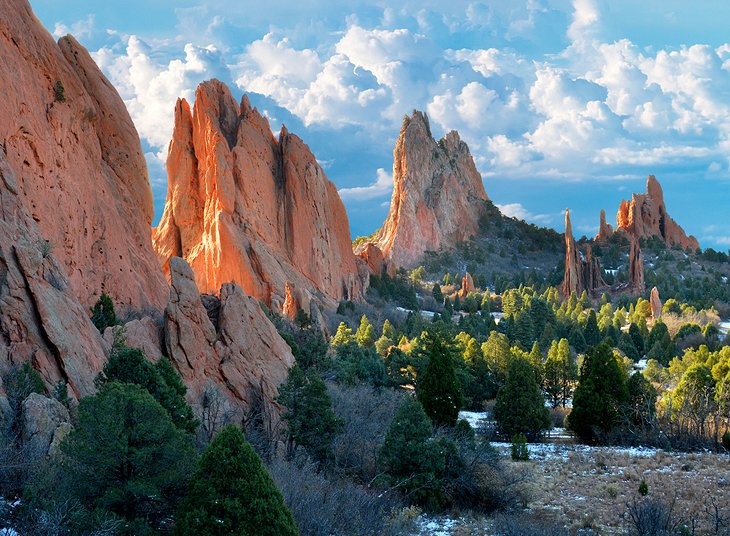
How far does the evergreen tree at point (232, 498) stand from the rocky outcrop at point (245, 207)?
5378 centimetres

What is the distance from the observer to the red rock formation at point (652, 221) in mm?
160375

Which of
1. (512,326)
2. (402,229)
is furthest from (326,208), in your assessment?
(402,229)

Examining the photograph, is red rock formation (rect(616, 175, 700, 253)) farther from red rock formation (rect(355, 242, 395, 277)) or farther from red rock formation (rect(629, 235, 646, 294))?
red rock formation (rect(355, 242, 395, 277))

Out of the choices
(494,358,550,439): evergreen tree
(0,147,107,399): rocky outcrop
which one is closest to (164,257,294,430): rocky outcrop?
(0,147,107,399): rocky outcrop

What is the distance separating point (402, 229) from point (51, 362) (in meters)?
137

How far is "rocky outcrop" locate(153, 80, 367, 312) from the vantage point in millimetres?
73875

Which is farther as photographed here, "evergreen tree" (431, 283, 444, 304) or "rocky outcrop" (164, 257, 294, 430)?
"evergreen tree" (431, 283, 444, 304)

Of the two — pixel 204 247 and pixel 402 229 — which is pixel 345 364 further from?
pixel 402 229

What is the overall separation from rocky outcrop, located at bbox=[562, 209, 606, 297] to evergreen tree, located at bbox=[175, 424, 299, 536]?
117371 millimetres

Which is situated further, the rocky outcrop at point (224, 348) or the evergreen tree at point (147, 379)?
the rocky outcrop at point (224, 348)

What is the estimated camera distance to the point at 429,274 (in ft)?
490

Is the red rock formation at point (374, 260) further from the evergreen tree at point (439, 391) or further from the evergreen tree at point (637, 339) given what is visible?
the evergreen tree at point (439, 391)

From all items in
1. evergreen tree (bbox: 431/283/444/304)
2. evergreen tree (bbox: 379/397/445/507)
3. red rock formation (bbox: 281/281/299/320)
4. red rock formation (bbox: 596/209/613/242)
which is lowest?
evergreen tree (bbox: 379/397/445/507)

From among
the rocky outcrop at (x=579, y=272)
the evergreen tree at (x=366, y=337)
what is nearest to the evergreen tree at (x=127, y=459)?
the evergreen tree at (x=366, y=337)
